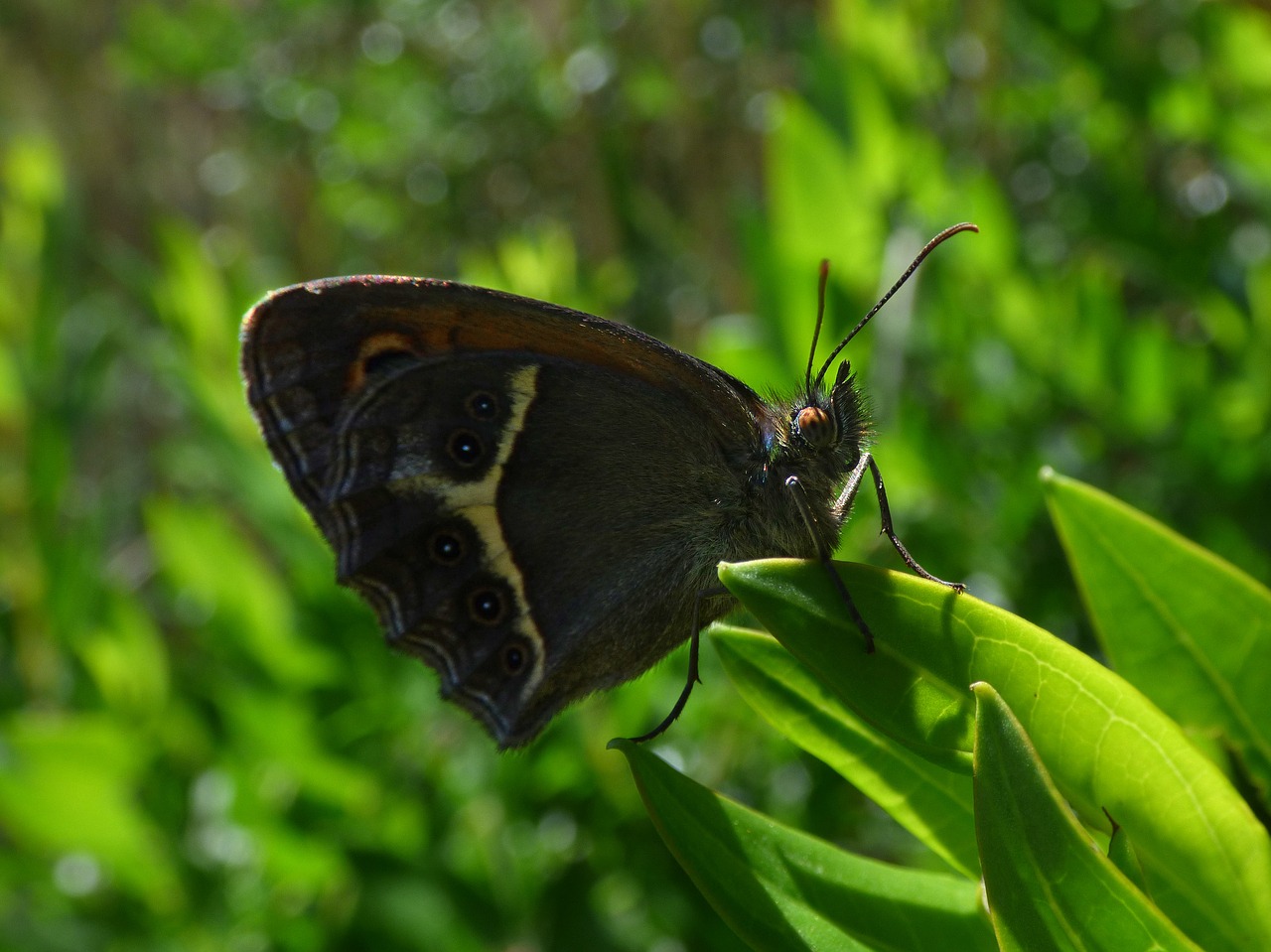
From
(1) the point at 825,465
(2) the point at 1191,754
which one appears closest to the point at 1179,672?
(2) the point at 1191,754

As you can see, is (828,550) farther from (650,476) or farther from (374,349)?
(374,349)

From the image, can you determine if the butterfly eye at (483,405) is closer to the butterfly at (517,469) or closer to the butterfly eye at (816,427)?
the butterfly at (517,469)

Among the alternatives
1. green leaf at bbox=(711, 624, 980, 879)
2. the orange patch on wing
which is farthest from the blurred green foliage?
green leaf at bbox=(711, 624, 980, 879)

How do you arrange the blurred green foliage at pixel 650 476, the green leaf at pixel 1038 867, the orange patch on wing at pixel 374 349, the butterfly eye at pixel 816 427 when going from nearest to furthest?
the green leaf at pixel 1038 867
the butterfly eye at pixel 816 427
the orange patch on wing at pixel 374 349
the blurred green foliage at pixel 650 476

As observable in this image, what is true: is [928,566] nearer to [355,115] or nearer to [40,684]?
[40,684]

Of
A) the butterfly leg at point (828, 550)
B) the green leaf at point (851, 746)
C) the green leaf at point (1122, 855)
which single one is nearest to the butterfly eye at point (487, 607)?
the butterfly leg at point (828, 550)

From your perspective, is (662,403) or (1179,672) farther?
(662,403)
